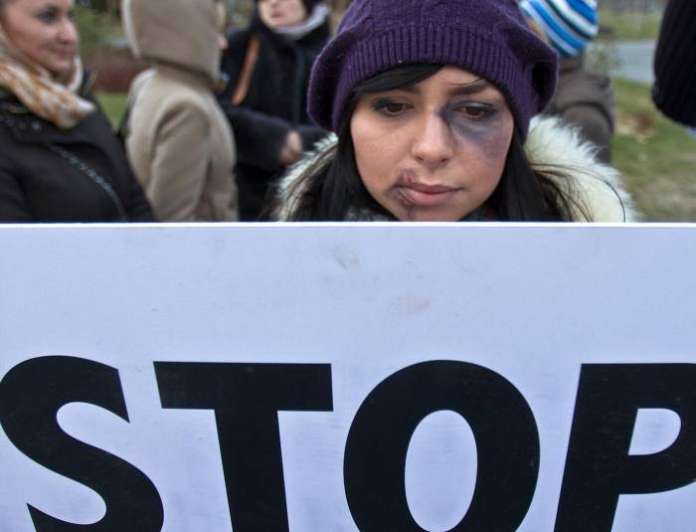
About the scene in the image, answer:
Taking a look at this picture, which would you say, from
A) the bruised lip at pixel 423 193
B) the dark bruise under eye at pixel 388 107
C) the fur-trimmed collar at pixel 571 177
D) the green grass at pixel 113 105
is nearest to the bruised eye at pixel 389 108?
the dark bruise under eye at pixel 388 107

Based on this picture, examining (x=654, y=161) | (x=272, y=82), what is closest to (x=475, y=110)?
(x=272, y=82)

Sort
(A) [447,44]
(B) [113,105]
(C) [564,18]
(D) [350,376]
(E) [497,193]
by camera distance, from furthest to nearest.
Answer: (B) [113,105]
(C) [564,18]
(E) [497,193]
(A) [447,44]
(D) [350,376]

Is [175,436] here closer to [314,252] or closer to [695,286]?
[314,252]

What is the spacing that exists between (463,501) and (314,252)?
379 mm

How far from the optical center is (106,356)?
0.79 m

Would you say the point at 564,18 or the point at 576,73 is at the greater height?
the point at 564,18

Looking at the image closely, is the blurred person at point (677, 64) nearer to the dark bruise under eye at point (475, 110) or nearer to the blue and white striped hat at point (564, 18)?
the blue and white striped hat at point (564, 18)

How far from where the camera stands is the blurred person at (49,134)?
1599mm

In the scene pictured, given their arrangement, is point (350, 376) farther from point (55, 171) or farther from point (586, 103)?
point (586, 103)

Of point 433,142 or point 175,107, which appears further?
point 175,107

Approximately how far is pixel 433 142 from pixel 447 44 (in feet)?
0.46

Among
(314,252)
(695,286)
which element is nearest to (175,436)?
(314,252)

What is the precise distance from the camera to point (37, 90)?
1642 mm

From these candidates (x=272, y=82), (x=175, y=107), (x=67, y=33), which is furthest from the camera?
(x=272, y=82)
